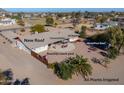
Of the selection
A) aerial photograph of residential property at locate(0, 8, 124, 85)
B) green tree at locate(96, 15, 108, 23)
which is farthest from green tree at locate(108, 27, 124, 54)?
green tree at locate(96, 15, 108, 23)

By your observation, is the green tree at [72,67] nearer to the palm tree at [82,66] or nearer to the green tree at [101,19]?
the palm tree at [82,66]

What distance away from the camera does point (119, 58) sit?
4883 millimetres

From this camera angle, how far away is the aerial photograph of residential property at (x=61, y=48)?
4738 mm

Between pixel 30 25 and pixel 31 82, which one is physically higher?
pixel 30 25

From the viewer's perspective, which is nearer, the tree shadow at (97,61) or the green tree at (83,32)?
the tree shadow at (97,61)

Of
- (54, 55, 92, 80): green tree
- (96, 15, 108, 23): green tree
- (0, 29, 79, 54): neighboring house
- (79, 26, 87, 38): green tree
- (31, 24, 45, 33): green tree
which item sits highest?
(96, 15, 108, 23): green tree

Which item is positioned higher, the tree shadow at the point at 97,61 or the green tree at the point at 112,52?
the green tree at the point at 112,52

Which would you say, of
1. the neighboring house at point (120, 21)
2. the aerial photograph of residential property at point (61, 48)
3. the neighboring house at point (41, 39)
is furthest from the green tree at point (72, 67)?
the neighboring house at point (120, 21)

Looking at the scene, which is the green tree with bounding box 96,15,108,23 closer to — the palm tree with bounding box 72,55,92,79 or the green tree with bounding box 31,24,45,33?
the palm tree with bounding box 72,55,92,79

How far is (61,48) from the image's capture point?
4.87 m

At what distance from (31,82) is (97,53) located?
1.15 m

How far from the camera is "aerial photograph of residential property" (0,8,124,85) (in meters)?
4.74
